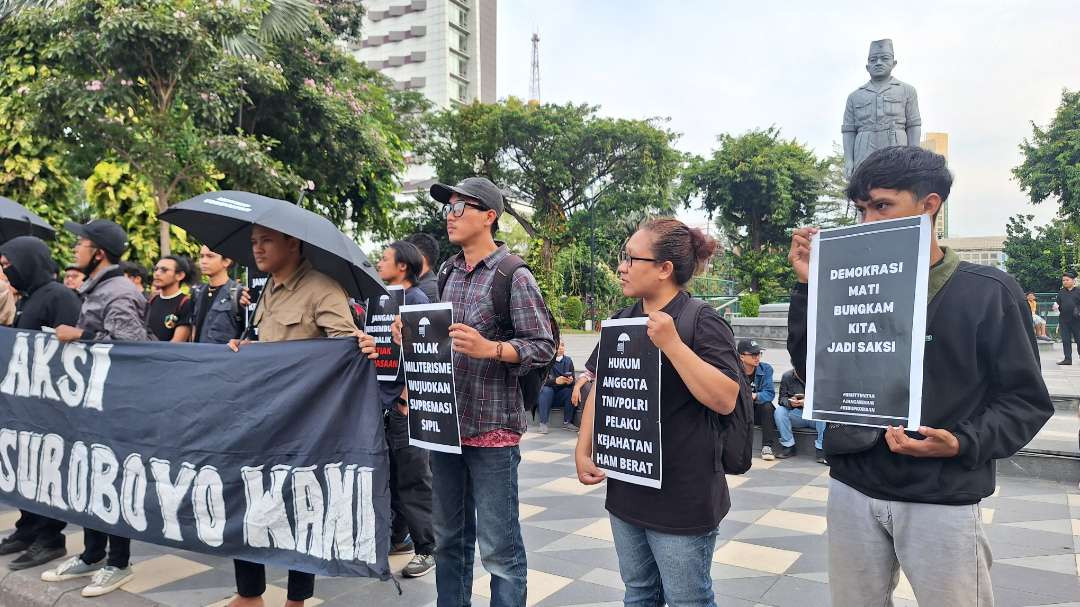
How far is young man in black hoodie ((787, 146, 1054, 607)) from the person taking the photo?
5.69 feet

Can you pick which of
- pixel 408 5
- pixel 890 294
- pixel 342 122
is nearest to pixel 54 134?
pixel 342 122

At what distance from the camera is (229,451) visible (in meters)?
3.20

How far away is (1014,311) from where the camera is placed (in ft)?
5.76

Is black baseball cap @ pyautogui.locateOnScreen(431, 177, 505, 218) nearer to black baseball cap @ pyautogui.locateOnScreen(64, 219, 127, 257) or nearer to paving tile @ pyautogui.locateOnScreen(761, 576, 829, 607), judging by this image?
black baseball cap @ pyautogui.locateOnScreen(64, 219, 127, 257)

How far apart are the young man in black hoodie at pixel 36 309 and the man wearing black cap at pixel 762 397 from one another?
562 centimetres

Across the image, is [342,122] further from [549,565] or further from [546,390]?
[549,565]

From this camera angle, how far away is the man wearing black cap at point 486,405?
2.68 metres

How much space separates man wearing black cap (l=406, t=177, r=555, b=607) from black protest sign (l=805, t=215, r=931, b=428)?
1072mm

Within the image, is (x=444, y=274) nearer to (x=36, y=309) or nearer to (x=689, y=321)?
(x=689, y=321)

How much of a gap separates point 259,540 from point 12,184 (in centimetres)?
1122

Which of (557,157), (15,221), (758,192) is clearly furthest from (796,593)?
(758,192)

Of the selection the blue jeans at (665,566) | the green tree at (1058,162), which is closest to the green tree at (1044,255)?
the green tree at (1058,162)

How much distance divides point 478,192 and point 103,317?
2440mm

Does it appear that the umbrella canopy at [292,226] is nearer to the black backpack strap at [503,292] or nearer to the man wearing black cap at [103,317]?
the black backpack strap at [503,292]
